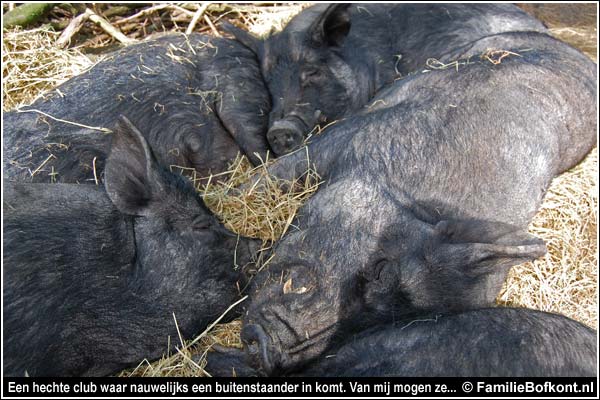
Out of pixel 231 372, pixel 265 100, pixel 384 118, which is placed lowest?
pixel 231 372

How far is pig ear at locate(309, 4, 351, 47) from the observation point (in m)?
5.34

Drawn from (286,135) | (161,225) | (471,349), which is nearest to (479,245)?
(471,349)

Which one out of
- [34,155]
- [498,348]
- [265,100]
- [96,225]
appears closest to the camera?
[498,348]

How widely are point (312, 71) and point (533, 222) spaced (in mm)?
1955

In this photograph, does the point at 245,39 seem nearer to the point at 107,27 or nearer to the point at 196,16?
the point at 196,16

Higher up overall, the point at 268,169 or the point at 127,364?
the point at 268,169

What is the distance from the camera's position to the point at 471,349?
11.0ft

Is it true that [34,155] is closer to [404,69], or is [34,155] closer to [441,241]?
[441,241]

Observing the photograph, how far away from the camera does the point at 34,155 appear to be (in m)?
4.36

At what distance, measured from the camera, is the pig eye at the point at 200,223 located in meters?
3.75

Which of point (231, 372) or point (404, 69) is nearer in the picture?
point (231, 372)

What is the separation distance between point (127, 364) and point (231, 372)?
0.52m
